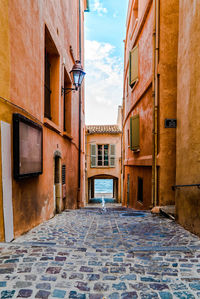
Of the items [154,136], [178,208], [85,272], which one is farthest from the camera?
[154,136]

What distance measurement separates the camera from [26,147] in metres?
Answer: 3.94

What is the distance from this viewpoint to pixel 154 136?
6641 mm

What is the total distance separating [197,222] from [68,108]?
6894 millimetres

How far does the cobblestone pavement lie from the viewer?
2096 mm

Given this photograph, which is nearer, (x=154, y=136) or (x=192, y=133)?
(x=192, y=133)

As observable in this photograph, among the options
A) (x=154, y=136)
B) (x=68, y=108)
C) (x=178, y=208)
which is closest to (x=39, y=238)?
(x=178, y=208)

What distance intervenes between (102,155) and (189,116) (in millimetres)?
17267

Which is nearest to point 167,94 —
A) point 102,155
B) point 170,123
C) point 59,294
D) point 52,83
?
point 170,123

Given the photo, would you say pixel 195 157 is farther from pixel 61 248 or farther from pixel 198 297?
pixel 61 248

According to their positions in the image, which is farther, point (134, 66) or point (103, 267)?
point (134, 66)

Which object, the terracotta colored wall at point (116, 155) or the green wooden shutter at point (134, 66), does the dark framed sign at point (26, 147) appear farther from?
the terracotta colored wall at point (116, 155)

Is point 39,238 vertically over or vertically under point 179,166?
under

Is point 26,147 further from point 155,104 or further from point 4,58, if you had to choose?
point 155,104

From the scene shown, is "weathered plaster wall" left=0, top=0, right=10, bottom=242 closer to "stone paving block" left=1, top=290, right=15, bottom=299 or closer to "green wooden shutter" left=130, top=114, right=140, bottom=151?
"stone paving block" left=1, top=290, right=15, bottom=299
